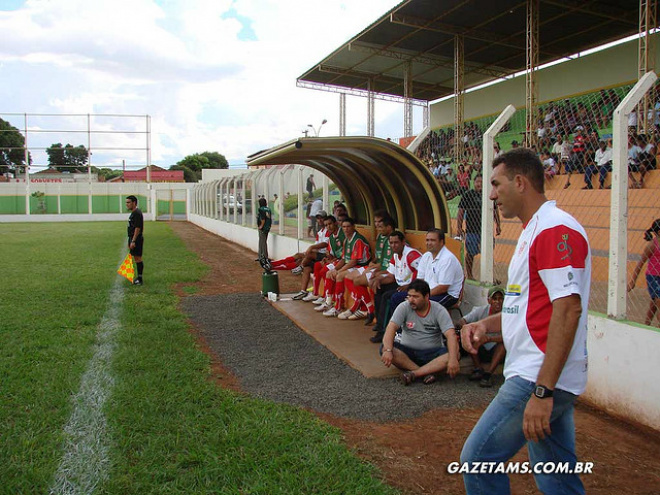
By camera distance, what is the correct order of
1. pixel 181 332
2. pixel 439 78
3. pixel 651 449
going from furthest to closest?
pixel 439 78 → pixel 181 332 → pixel 651 449

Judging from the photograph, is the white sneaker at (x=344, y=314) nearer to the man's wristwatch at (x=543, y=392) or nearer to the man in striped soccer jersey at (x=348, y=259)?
the man in striped soccer jersey at (x=348, y=259)

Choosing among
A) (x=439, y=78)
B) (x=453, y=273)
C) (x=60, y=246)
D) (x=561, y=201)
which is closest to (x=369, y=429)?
(x=453, y=273)

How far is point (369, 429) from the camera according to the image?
171 inches

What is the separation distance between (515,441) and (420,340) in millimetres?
3369

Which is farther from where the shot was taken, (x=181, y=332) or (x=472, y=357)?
(x=181, y=332)

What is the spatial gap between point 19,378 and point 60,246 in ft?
51.5

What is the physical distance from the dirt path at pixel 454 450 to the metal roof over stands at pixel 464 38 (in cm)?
1637

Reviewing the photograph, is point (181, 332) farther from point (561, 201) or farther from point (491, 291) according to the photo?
point (561, 201)

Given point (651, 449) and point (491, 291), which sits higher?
point (491, 291)

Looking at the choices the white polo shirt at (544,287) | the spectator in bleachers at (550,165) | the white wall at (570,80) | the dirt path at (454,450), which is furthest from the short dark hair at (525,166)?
the white wall at (570,80)

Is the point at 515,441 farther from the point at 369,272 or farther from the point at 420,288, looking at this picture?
the point at 369,272

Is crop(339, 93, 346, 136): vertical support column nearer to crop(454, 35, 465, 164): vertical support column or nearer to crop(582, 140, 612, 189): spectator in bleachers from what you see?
crop(454, 35, 465, 164): vertical support column

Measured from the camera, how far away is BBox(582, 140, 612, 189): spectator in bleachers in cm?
819

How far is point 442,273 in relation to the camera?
6.34 meters
